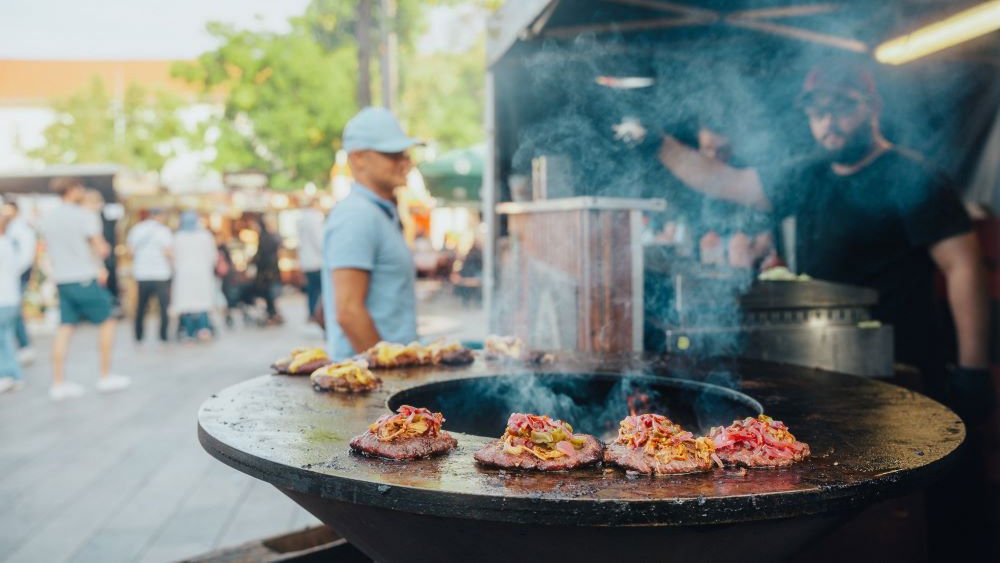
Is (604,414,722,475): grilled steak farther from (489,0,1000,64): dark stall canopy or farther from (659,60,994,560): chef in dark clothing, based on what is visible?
(489,0,1000,64): dark stall canopy

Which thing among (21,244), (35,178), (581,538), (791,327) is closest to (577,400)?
(791,327)

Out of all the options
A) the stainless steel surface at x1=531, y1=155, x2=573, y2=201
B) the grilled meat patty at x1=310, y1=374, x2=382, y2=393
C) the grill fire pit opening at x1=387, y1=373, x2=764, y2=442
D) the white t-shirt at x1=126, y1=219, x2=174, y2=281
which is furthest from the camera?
the white t-shirt at x1=126, y1=219, x2=174, y2=281

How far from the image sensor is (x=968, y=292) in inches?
137

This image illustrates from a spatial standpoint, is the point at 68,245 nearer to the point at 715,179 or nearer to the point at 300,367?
the point at 300,367

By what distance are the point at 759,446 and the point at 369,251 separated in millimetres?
2184

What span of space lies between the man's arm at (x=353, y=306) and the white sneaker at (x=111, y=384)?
632cm

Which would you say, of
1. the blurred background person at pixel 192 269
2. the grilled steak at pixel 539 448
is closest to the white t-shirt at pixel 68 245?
the blurred background person at pixel 192 269

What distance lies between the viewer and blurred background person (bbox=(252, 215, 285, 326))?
14086 millimetres

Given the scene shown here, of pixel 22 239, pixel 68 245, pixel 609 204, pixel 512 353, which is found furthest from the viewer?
pixel 22 239

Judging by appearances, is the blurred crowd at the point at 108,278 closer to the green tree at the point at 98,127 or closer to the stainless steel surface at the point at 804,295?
the stainless steel surface at the point at 804,295

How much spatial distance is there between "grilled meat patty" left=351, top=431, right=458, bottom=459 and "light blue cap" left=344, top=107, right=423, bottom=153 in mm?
2051

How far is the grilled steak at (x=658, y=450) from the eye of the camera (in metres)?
1.72

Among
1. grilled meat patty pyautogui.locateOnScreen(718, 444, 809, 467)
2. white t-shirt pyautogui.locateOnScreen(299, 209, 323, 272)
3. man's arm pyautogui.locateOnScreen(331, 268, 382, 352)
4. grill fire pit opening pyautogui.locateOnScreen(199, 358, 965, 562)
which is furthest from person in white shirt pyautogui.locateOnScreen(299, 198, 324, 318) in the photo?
grilled meat patty pyautogui.locateOnScreen(718, 444, 809, 467)

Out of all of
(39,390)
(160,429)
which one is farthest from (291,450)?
(39,390)
